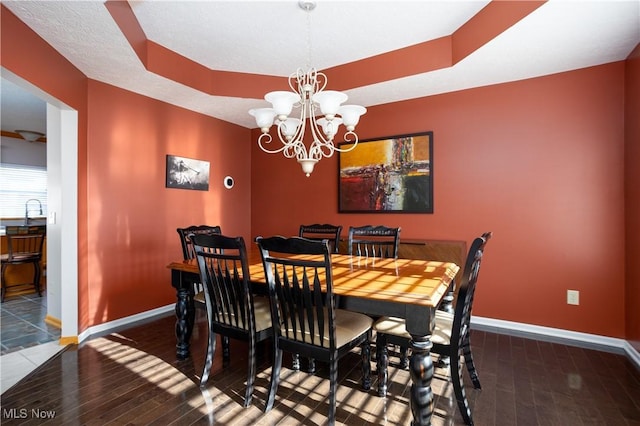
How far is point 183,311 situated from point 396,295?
64.9 inches

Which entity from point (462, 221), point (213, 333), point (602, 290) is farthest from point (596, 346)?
point (213, 333)

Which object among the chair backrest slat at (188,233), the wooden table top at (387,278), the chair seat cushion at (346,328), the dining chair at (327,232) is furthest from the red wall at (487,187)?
the chair seat cushion at (346,328)

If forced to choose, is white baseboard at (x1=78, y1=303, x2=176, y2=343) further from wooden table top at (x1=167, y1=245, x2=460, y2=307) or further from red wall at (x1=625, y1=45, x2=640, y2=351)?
red wall at (x1=625, y1=45, x2=640, y2=351)

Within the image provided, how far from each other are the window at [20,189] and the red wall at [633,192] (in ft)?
26.1

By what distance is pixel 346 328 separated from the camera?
1.87 metres

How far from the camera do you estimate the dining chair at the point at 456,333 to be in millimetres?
1616

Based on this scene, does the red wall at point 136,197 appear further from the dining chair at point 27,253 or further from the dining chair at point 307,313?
the dining chair at point 307,313

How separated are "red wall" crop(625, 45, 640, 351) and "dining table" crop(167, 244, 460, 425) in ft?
4.78

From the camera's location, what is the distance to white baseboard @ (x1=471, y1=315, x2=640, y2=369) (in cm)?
258

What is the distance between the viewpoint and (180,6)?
2283 millimetres

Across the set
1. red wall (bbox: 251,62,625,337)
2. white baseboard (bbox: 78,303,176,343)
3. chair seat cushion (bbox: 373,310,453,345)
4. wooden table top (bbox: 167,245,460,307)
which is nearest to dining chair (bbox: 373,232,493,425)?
chair seat cushion (bbox: 373,310,453,345)

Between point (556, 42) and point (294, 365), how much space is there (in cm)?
301

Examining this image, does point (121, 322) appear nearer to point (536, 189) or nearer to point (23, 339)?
point (23, 339)

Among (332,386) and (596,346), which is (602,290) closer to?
(596,346)
